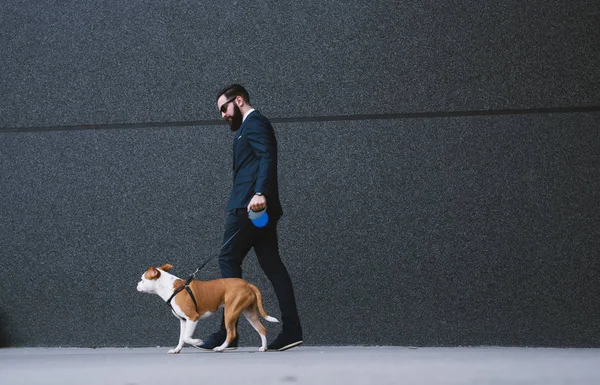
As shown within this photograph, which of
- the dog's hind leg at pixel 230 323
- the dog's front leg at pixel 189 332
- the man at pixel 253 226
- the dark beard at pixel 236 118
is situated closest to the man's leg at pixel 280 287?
the man at pixel 253 226

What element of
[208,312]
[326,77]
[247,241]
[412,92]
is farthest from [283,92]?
[208,312]

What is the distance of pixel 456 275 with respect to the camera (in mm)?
4453

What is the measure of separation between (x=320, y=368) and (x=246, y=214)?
1.08 meters

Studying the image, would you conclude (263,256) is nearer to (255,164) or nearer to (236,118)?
(255,164)

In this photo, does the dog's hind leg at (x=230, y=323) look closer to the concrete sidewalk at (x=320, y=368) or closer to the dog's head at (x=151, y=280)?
the concrete sidewalk at (x=320, y=368)

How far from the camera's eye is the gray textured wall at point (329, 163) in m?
4.43

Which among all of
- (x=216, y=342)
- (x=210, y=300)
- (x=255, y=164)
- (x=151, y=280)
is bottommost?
(x=216, y=342)

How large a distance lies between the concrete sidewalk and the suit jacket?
2.15 feet

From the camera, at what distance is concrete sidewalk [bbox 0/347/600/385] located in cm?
258

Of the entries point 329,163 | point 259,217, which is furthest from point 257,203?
point 329,163

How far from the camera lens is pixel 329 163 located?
4.59 m

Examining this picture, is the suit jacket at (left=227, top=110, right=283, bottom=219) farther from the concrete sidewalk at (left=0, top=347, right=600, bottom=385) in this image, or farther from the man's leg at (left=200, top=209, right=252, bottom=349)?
the concrete sidewalk at (left=0, top=347, right=600, bottom=385)

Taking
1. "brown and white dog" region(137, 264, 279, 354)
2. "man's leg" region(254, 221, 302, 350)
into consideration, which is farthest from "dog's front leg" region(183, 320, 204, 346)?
"man's leg" region(254, 221, 302, 350)

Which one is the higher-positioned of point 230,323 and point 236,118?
point 236,118
